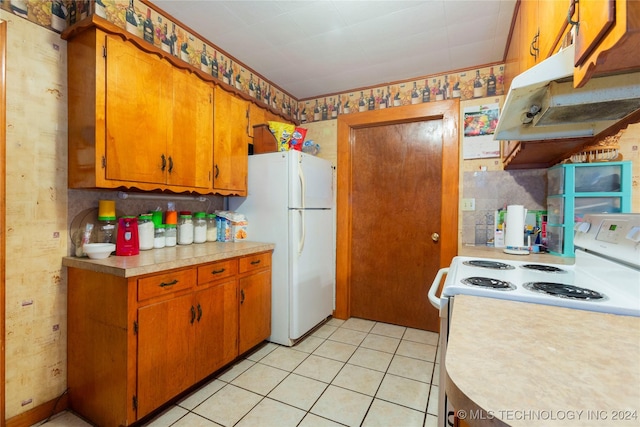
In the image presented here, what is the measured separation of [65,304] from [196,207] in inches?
41.2

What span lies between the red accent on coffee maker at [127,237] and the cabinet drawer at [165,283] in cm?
36

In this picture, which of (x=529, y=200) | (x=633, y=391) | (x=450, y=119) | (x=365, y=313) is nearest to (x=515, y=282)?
(x=633, y=391)

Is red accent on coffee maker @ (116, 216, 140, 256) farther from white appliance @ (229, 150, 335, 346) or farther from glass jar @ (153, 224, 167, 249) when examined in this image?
white appliance @ (229, 150, 335, 346)

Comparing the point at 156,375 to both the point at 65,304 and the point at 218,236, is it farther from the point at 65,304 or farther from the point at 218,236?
the point at 218,236

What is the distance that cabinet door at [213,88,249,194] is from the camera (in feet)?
7.39

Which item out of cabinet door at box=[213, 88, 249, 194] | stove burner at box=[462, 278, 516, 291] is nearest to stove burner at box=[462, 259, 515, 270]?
stove burner at box=[462, 278, 516, 291]

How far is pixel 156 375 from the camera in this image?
1.55 m

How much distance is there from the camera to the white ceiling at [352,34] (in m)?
1.89

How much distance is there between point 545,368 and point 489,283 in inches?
25.5

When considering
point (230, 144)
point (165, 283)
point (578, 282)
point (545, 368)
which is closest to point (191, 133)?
point (230, 144)

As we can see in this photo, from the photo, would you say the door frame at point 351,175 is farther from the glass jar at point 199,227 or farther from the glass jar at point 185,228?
the glass jar at point 185,228

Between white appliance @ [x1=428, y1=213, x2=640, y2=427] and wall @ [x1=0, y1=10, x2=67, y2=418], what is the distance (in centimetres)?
200

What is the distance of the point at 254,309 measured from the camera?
2273 mm

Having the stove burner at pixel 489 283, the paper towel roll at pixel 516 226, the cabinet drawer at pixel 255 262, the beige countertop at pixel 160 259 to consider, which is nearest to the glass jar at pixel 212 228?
the beige countertop at pixel 160 259
